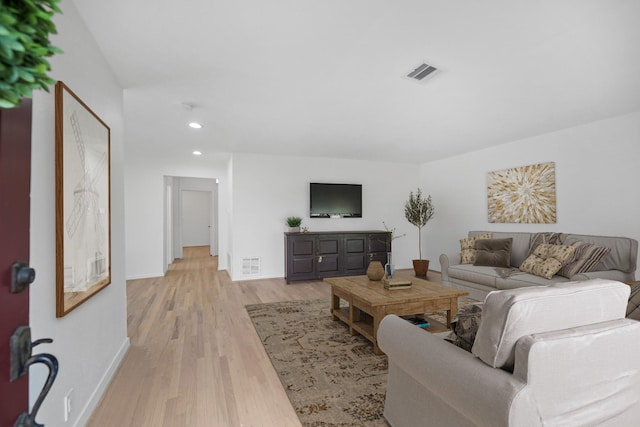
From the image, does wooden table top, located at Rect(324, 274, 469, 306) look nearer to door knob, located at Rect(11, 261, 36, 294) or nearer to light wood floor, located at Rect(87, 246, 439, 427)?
light wood floor, located at Rect(87, 246, 439, 427)

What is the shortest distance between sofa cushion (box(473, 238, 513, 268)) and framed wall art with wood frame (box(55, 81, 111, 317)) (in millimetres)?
4380

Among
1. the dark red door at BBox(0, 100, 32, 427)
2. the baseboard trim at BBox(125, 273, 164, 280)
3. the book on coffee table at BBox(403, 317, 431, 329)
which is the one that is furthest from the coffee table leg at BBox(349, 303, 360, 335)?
the baseboard trim at BBox(125, 273, 164, 280)

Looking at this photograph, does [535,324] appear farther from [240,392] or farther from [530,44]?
[530,44]

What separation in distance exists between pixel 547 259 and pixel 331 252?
3.27 m

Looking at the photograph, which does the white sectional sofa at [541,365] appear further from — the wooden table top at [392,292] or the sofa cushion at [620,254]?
the sofa cushion at [620,254]

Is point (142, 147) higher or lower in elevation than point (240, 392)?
higher

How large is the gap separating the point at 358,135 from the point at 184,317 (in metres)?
3.40

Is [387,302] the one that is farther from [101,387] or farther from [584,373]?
[101,387]

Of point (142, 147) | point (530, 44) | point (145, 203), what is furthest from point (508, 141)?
point (145, 203)

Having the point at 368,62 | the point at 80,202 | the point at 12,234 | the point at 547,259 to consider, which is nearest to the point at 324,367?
the point at 80,202

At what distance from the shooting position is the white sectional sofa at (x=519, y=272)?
3.31 meters

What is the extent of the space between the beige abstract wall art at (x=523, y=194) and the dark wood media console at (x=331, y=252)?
2.01 metres

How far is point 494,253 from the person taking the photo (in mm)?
4254

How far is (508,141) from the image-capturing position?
191 inches
